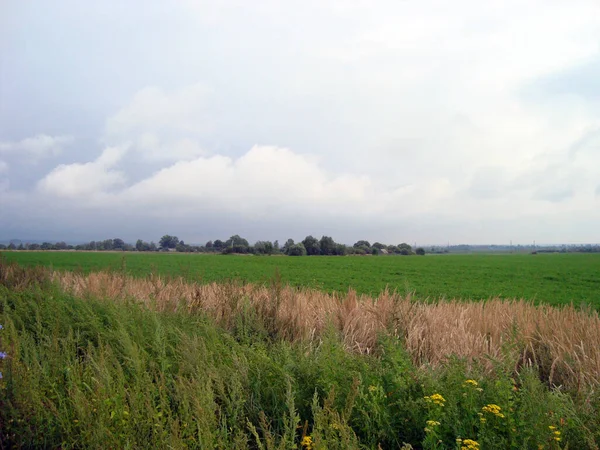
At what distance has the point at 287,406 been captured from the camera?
3541 millimetres

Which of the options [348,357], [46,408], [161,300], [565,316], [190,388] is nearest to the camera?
[190,388]

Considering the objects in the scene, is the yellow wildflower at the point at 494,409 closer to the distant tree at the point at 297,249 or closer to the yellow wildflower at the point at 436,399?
the yellow wildflower at the point at 436,399

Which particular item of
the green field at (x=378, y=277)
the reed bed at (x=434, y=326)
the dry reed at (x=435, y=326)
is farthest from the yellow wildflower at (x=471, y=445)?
the green field at (x=378, y=277)

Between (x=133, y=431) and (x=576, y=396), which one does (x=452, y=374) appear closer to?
(x=576, y=396)

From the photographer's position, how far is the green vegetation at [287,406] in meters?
3.15

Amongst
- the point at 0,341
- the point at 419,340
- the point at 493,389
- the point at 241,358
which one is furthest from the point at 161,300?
the point at 493,389

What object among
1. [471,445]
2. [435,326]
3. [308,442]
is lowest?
[308,442]

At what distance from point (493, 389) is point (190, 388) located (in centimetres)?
252

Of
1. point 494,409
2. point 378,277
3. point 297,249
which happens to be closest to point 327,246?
Answer: point 297,249

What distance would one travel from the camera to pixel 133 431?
3.35 metres

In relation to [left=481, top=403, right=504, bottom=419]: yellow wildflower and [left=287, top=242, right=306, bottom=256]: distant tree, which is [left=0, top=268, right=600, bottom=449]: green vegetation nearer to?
[left=481, top=403, right=504, bottom=419]: yellow wildflower

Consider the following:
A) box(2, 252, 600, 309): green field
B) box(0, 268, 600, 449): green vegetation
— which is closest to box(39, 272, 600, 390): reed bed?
box(2, 252, 600, 309): green field

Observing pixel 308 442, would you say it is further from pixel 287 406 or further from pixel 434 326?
pixel 434 326

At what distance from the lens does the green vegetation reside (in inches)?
124
